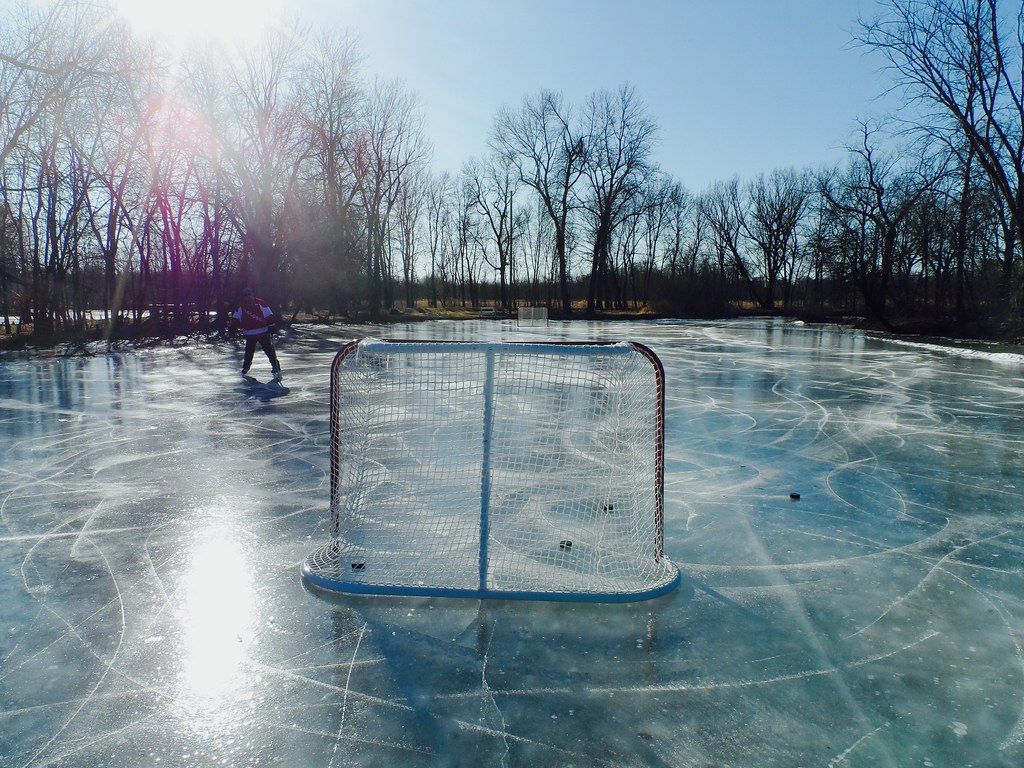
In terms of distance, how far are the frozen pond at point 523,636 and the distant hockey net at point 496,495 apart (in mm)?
206

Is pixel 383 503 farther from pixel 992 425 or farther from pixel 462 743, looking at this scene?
pixel 992 425

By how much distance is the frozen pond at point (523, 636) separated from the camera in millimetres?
2268

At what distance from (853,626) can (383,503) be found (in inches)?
118

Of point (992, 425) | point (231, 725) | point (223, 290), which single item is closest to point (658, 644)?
point (231, 725)

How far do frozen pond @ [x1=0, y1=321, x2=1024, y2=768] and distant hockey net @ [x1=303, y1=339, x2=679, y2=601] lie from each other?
0.68 feet

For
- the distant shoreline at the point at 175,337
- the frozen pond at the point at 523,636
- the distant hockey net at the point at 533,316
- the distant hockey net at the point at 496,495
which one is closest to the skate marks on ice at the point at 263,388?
the frozen pond at the point at 523,636

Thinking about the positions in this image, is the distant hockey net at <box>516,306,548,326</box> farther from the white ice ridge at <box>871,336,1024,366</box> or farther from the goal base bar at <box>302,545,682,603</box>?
the goal base bar at <box>302,545,682,603</box>

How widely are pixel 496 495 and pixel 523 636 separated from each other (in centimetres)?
189

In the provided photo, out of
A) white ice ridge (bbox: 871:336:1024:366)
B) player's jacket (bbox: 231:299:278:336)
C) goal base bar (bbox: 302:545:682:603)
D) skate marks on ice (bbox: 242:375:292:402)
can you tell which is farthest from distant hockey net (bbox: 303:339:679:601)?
white ice ridge (bbox: 871:336:1024:366)

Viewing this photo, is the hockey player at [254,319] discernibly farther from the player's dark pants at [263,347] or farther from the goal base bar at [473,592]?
the goal base bar at [473,592]

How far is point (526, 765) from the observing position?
213cm

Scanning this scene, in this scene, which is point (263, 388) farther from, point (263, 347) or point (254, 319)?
point (254, 319)

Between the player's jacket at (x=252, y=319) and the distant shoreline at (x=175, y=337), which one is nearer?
the player's jacket at (x=252, y=319)

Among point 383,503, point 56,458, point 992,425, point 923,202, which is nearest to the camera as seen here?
point 383,503
